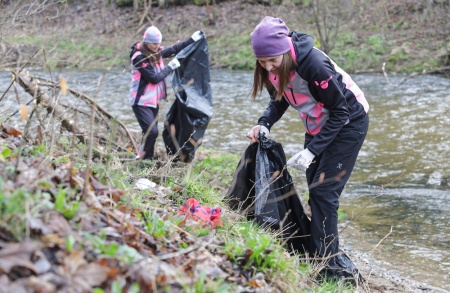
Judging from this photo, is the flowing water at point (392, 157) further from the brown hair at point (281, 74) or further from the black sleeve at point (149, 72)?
the brown hair at point (281, 74)

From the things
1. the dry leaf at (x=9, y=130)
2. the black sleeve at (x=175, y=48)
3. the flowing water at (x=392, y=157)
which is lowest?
the flowing water at (x=392, y=157)

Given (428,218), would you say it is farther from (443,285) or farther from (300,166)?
(300,166)

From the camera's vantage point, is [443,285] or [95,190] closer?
[95,190]

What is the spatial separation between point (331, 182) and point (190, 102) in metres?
3.20

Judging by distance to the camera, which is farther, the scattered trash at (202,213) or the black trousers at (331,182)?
the black trousers at (331,182)

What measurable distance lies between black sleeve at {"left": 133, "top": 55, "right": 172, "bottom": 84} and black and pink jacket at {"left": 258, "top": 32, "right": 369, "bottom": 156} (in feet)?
9.20

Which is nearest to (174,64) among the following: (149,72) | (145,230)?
(149,72)

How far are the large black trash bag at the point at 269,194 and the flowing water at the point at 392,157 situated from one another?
1.88 feet

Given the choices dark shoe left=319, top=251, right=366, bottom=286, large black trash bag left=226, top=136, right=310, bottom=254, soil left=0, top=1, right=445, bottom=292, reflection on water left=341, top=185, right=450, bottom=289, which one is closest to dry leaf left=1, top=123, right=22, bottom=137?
large black trash bag left=226, top=136, right=310, bottom=254

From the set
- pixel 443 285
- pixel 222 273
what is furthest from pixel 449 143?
pixel 222 273

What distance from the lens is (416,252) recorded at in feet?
17.9

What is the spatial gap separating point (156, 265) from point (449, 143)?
26.9 feet

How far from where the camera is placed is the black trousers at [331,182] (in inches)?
164

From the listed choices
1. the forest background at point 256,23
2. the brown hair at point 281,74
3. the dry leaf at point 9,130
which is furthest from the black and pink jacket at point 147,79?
the forest background at point 256,23
